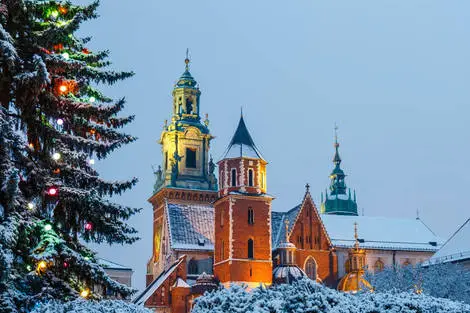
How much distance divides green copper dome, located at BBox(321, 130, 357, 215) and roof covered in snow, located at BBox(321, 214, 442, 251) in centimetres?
2011

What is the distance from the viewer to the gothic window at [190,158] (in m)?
69.4

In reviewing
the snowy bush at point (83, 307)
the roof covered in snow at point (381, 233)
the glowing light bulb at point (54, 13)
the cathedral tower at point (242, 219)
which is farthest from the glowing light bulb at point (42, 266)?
the roof covered in snow at point (381, 233)

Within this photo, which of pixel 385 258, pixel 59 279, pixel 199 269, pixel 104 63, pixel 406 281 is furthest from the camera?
pixel 385 258

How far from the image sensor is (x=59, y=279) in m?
13.6

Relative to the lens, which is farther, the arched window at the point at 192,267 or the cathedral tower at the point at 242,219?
the arched window at the point at 192,267

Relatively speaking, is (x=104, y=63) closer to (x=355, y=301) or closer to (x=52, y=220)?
(x=52, y=220)

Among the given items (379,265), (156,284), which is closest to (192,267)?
(156,284)

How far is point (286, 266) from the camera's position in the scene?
51969 millimetres

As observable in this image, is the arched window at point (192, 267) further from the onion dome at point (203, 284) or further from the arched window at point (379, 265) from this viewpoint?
the arched window at point (379, 265)

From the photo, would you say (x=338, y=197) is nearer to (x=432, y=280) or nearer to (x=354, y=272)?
(x=354, y=272)

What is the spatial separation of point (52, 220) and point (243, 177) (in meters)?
38.4

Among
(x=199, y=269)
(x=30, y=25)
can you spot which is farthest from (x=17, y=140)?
(x=199, y=269)

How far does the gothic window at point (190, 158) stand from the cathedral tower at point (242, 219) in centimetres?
1568

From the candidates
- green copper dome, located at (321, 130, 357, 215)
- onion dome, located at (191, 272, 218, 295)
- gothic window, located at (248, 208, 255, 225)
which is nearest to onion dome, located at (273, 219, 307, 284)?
gothic window, located at (248, 208, 255, 225)
